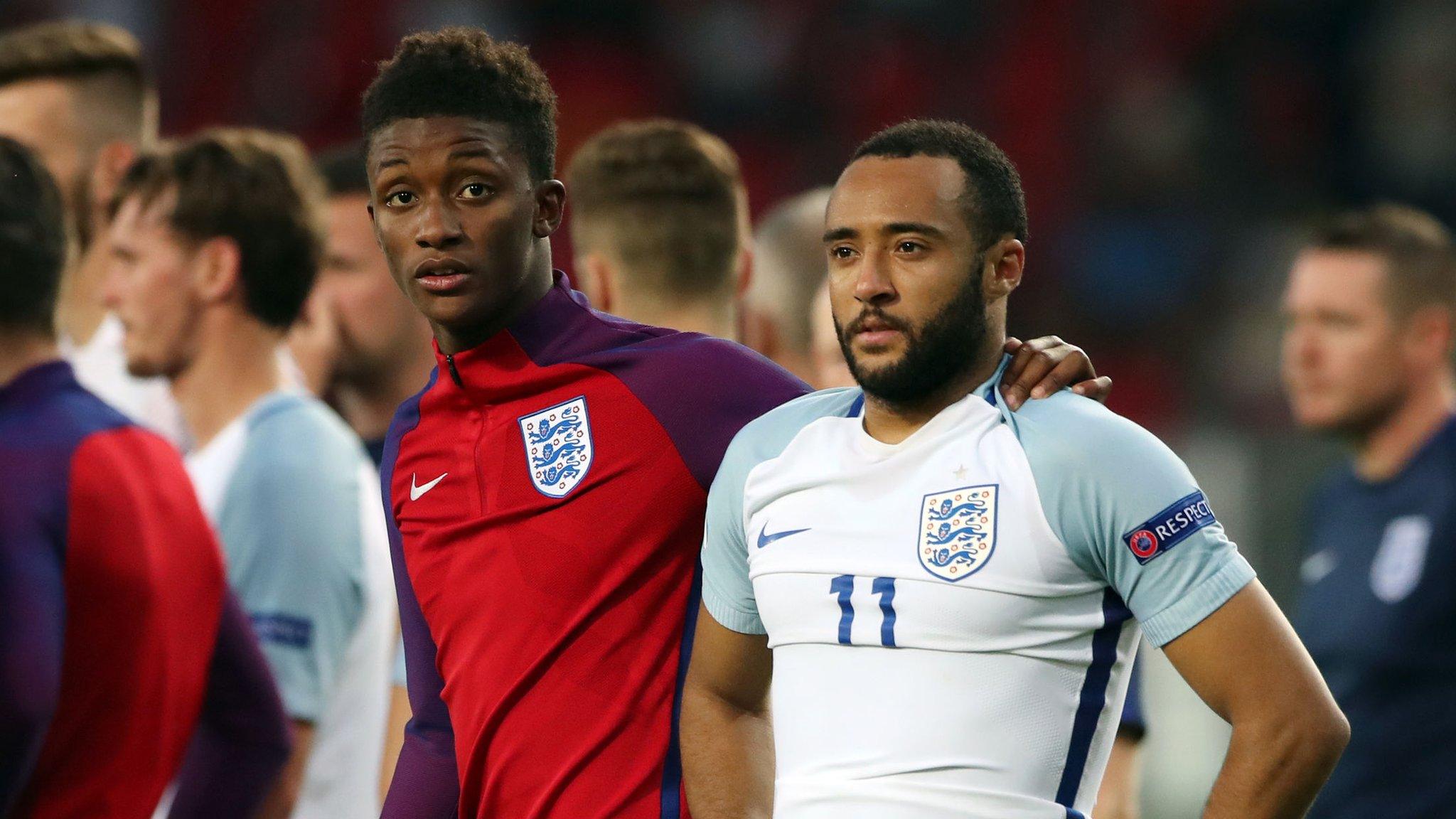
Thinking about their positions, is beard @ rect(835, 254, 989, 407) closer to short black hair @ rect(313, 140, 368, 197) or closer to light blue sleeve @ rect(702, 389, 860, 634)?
light blue sleeve @ rect(702, 389, 860, 634)

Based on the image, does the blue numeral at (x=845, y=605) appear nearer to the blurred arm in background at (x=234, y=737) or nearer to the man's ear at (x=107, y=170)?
the blurred arm in background at (x=234, y=737)

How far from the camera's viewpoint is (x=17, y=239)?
10.2ft

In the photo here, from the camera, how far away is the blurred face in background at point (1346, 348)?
18.1 ft

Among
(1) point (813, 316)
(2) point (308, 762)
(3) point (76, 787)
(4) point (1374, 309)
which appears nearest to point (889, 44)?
(4) point (1374, 309)

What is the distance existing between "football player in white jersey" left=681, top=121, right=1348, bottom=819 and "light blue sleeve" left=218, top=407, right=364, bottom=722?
171cm

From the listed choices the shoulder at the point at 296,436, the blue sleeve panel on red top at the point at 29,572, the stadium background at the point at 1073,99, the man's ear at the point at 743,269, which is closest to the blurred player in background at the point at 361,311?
the shoulder at the point at 296,436

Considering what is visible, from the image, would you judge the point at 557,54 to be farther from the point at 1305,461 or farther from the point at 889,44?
the point at 1305,461

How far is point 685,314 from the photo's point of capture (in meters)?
3.61

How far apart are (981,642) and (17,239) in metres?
1.86

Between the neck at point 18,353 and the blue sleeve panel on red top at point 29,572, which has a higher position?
the neck at point 18,353

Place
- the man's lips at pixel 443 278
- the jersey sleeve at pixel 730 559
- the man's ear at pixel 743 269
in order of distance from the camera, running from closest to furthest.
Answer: the jersey sleeve at pixel 730 559 < the man's lips at pixel 443 278 < the man's ear at pixel 743 269

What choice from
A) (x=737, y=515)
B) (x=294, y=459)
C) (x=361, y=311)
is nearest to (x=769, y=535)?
(x=737, y=515)

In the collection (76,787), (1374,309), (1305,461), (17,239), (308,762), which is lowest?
(1305,461)

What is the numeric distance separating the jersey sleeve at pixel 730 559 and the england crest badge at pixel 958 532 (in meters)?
0.29
